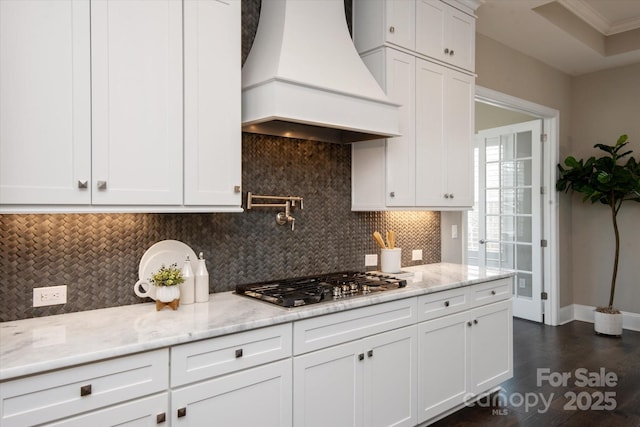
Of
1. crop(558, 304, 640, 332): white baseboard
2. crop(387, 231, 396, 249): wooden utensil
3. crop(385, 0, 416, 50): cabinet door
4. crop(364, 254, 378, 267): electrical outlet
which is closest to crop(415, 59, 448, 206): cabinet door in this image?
crop(385, 0, 416, 50): cabinet door

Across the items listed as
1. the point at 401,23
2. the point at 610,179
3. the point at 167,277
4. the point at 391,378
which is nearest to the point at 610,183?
the point at 610,179

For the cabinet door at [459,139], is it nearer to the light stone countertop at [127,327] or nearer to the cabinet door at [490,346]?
the cabinet door at [490,346]

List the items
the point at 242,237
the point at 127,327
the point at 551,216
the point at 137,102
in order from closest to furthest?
the point at 127,327
the point at 137,102
the point at 242,237
the point at 551,216

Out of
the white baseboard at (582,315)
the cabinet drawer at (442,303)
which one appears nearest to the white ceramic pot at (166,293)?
the cabinet drawer at (442,303)

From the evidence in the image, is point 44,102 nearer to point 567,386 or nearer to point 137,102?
point 137,102

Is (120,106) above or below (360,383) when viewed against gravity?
above

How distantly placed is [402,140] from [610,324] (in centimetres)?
346

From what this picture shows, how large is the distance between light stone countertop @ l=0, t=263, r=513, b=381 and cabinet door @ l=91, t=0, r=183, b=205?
0.51 metres

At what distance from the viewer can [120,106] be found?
186 centimetres

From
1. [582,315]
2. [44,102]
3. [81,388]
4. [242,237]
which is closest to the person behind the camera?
[81,388]

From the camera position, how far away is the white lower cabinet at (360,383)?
82.9 inches

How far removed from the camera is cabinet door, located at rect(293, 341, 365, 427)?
2.08 m

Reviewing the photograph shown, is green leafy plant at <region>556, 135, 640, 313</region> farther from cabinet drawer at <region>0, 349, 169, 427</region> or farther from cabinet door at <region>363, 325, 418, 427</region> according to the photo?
cabinet drawer at <region>0, 349, 169, 427</region>

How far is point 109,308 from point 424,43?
2.56 m
